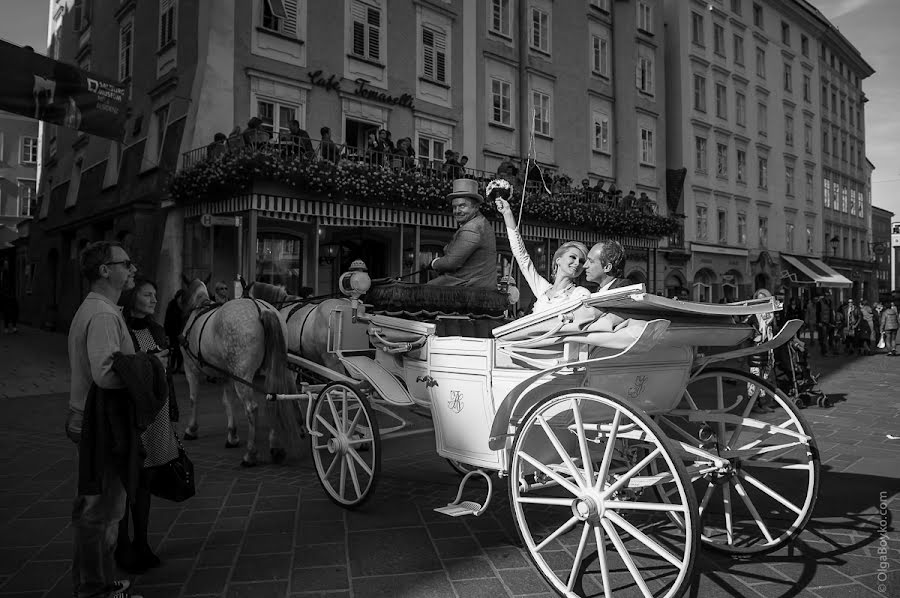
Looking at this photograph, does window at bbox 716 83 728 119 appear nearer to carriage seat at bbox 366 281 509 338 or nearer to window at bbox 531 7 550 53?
window at bbox 531 7 550 53

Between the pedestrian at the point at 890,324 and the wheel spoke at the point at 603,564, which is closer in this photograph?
the wheel spoke at the point at 603,564

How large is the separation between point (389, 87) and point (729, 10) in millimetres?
22691

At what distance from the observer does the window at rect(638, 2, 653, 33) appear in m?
26.9

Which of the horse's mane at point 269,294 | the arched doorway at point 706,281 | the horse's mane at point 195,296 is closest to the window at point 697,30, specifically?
the arched doorway at point 706,281

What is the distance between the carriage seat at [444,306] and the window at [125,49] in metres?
17.3

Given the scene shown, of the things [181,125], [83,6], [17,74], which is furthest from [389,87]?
[83,6]

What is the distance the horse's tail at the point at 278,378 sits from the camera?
595 centimetres

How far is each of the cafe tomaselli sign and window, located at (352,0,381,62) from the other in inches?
33.9

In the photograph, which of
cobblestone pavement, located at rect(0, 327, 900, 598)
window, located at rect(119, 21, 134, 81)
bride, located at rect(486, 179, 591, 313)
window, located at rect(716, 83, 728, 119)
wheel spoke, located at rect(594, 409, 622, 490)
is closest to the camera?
wheel spoke, located at rect(594, 409, 622, 490)

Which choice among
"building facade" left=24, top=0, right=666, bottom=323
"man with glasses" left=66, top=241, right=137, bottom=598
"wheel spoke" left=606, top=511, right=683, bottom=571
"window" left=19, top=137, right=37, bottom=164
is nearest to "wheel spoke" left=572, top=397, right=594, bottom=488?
"wheel spoke" left=606, top=511, right=683, bottom=571

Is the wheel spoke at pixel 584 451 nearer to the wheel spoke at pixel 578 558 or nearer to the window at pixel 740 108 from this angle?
the wheel spoke at pixel 578 558

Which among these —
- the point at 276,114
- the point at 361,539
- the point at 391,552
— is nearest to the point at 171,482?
the point at 361,539

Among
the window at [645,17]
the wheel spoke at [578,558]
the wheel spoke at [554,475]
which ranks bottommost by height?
the wheel spoke at [578,558]

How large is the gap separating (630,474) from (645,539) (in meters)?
0.27
